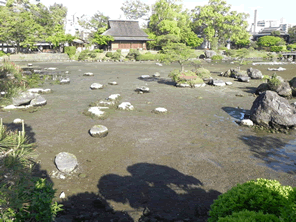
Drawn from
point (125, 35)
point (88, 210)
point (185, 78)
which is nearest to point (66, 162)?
point (88, 210)

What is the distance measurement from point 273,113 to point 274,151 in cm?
357

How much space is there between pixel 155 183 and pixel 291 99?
17323 millimetres

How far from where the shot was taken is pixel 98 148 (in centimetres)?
1059

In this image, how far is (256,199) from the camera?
13.7 ft

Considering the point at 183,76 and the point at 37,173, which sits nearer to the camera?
the point at 37,173

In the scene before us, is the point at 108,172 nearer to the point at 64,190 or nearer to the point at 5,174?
the point at 64,190

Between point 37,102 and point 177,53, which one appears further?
point 177,53

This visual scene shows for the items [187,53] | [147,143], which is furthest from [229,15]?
[147,143]

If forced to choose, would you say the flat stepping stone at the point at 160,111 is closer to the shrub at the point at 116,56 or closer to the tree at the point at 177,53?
the tree at the point at 177,53

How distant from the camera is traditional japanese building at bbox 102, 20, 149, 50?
61812 millimetres

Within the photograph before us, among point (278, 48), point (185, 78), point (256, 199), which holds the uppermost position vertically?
point (278, 48)

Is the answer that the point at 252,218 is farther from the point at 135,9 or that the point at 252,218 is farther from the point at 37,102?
the point at 135,9

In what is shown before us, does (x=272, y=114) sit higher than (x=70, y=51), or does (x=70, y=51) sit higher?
(x=70, y=51)

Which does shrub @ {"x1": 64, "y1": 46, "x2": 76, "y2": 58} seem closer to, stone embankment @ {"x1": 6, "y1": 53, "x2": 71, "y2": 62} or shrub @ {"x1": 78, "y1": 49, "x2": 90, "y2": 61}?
stone embankment @ {"x1": 6, "y1": 53, "x2": 71, "y2": 62}
